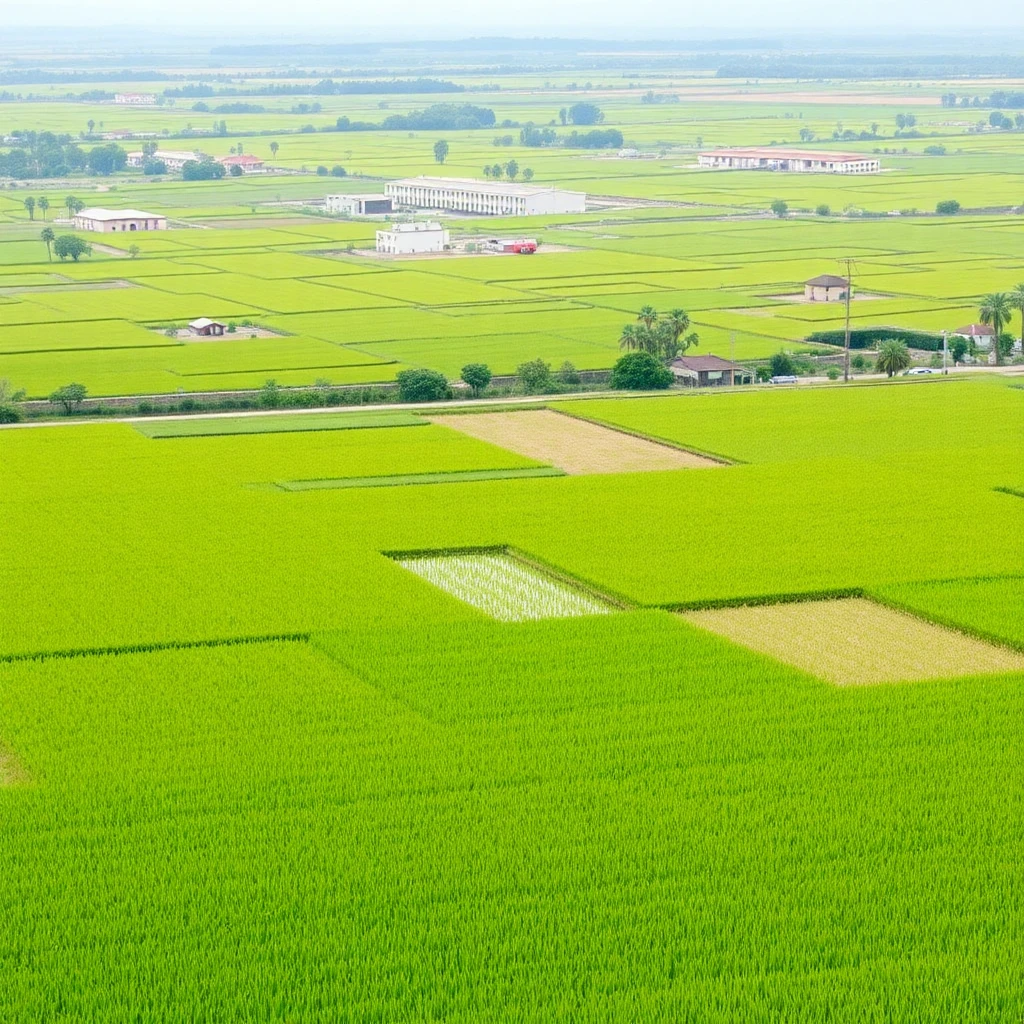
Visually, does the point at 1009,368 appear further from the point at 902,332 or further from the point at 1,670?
the point at 1,670

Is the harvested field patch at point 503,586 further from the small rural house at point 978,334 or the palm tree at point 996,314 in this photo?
the small rural house at point 978,334

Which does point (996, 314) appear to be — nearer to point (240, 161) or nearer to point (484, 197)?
point (484, 197)

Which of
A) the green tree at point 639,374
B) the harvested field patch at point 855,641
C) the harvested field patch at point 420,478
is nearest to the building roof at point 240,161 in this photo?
the green tree at point 639,374

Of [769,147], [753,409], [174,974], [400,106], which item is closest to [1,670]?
[174,974]

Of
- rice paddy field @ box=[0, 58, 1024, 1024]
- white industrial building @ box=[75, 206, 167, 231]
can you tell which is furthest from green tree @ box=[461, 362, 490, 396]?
white industrial building @ box=[75, 206, 167, 231]

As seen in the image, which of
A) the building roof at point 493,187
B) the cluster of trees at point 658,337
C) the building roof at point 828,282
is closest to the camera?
the cluster of trees at point 658,337
